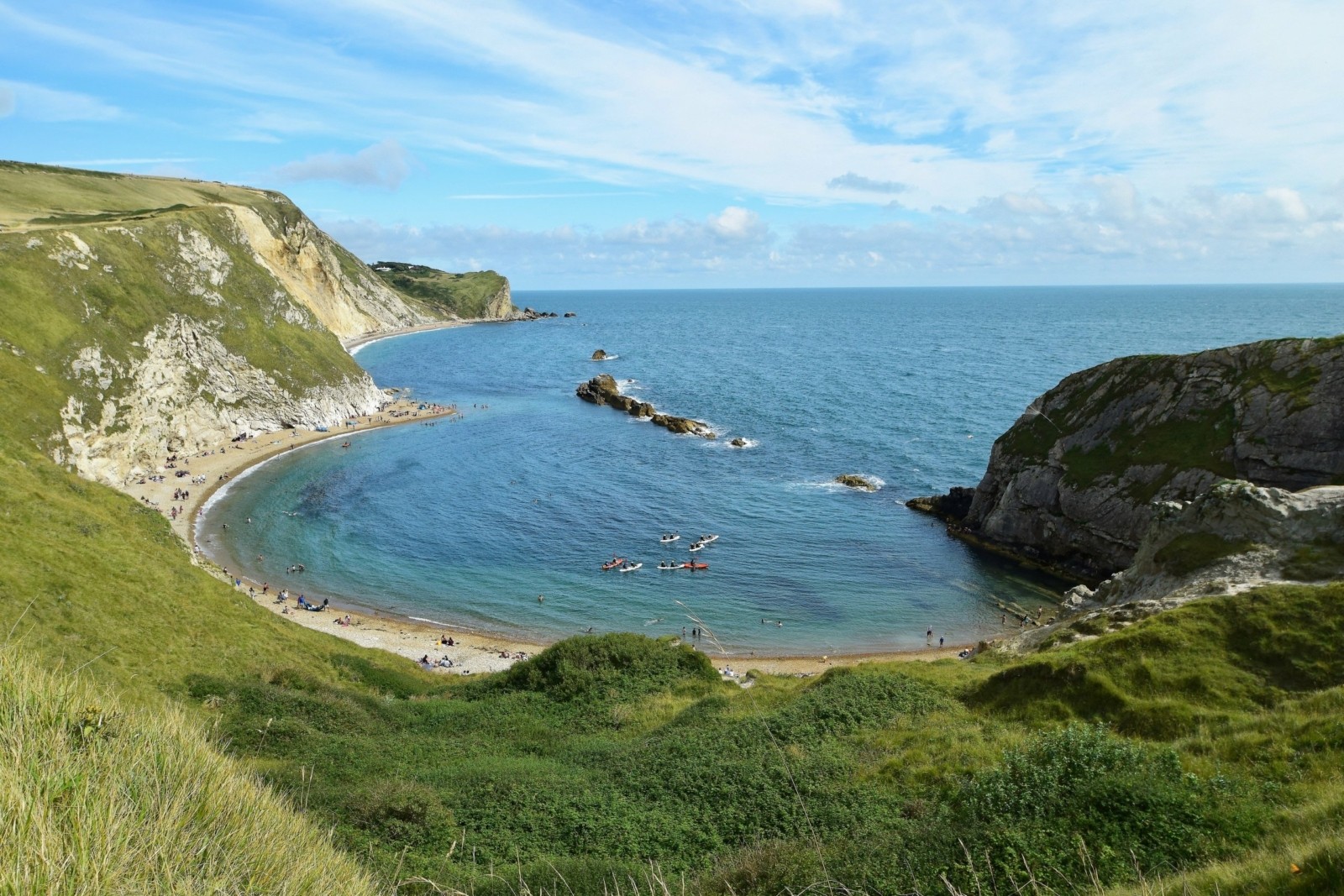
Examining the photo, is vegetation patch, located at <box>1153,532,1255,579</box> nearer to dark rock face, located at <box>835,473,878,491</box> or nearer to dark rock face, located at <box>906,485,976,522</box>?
dark rock face, located at <box>906,485,976,522</box>

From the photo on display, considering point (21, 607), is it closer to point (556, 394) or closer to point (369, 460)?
point (369, 460)

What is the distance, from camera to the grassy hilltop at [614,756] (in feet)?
22.6

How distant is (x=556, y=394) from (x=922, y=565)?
280 ft

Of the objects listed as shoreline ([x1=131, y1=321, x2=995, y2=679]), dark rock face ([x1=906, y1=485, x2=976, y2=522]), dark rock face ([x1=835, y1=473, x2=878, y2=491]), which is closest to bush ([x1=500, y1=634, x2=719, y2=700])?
shoreline ([x1=131, y1=321, x2=995, y2=679])

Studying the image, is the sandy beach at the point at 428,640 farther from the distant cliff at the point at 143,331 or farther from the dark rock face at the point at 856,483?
the dark rock face at the point at 856,483

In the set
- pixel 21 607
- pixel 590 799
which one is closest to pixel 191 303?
pixel 21 607

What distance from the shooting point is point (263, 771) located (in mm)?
16234

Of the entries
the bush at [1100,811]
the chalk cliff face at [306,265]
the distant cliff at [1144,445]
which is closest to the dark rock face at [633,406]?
the distant cliff at [1144,445]

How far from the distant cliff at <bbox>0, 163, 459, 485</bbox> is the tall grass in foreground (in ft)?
206

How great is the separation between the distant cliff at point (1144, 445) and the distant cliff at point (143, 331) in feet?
252

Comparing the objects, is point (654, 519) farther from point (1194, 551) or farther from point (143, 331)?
point (143, 331)

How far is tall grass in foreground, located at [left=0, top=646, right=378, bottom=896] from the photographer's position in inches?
196

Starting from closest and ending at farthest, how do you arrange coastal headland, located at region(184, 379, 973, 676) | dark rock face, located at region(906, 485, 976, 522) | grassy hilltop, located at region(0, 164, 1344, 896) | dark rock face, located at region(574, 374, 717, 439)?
1. grassy hilltop, located at region(0, 164, 1344, 896)
2. coastal headland, located at region(184, 379, 973, 676)
3. dark rock face, located at region(906, 485, 976, 522)
4. dark rock face, located at region(574, 374, 717, 439)

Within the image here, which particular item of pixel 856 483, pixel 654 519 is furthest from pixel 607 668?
pixel 856 483
